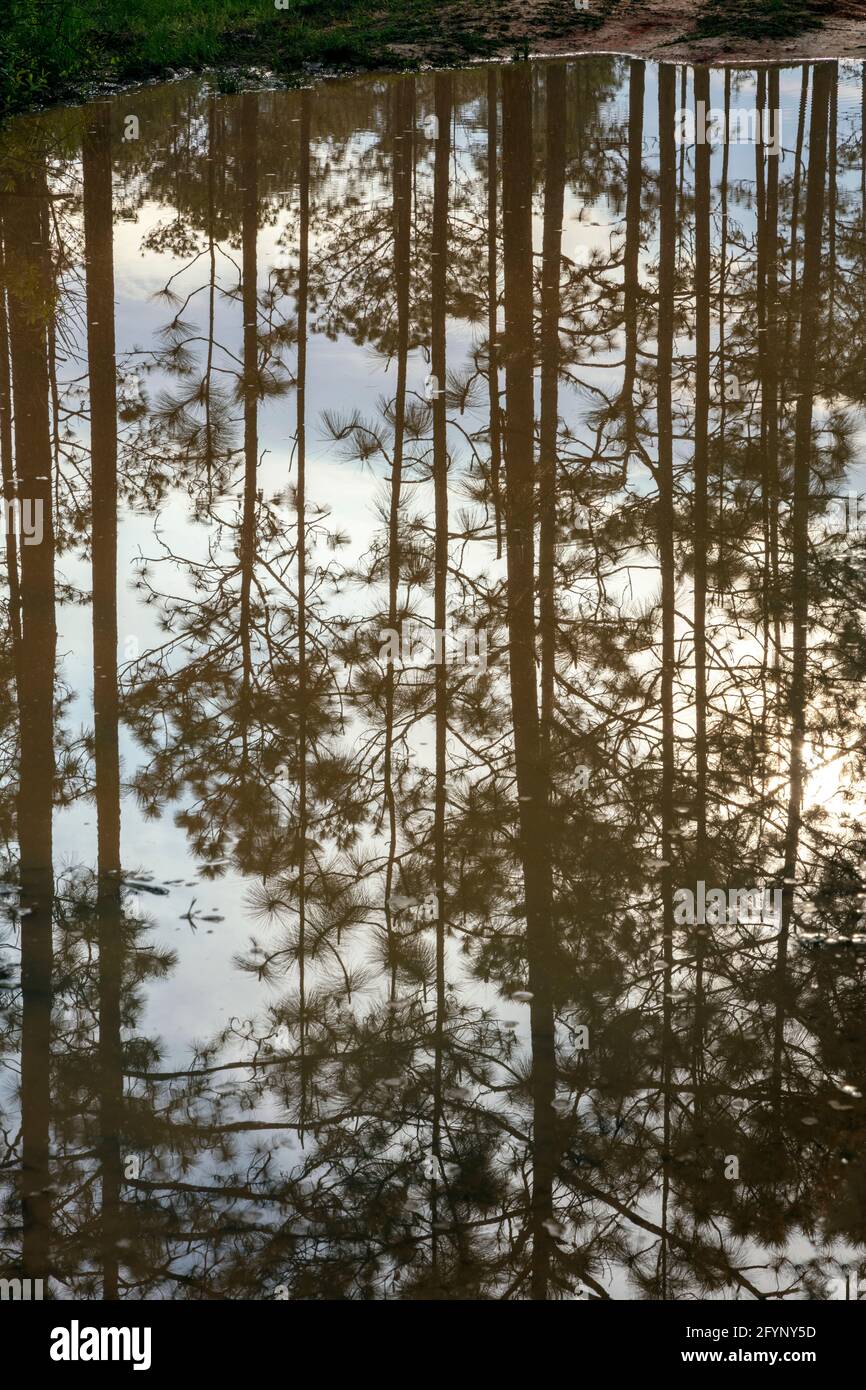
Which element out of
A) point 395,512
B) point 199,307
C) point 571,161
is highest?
point 571,161

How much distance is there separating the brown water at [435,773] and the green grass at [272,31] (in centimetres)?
740

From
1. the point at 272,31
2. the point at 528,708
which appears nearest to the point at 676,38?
the point at 272,31

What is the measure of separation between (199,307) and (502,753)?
660 centimetres

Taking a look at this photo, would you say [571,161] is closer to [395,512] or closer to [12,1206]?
[395,512]

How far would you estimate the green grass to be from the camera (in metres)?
17.9

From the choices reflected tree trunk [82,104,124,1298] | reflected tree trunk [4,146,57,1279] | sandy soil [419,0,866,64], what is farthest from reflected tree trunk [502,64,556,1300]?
sandy soil [419,0,866,64]

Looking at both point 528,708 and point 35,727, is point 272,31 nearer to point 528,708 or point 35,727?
point 35,727

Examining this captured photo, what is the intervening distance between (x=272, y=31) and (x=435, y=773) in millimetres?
17185

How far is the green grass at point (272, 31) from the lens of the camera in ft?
58.6

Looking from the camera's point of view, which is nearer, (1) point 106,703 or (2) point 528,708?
(2) point 528,708

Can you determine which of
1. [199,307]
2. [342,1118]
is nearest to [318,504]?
[199,307]

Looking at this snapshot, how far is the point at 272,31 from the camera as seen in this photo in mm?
19750

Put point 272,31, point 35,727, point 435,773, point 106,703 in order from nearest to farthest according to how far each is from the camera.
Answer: point 435,773, point 35,727, point 106,703, point 272,31

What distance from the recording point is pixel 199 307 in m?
11.0
